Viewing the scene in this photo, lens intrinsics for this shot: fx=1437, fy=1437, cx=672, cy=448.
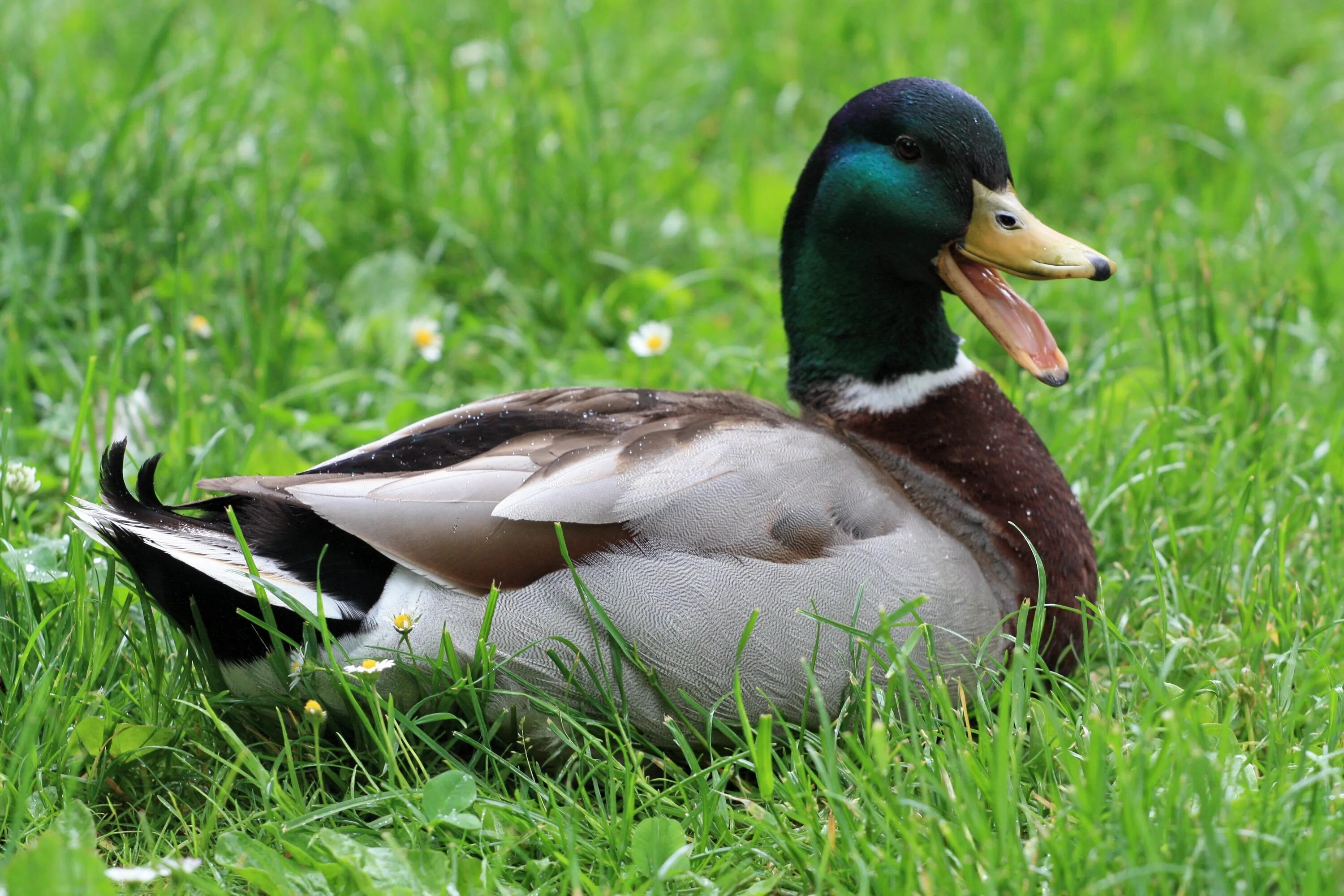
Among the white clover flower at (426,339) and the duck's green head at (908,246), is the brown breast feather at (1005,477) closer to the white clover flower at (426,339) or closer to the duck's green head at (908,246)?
the duck's green head at (908,246)

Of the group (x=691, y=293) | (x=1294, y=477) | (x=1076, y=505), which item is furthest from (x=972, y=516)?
(x=691, y=293)

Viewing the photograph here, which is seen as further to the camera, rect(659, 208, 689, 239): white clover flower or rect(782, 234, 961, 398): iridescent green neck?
rect(659, 208, 689, 239): white clover flower

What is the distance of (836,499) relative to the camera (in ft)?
8.27

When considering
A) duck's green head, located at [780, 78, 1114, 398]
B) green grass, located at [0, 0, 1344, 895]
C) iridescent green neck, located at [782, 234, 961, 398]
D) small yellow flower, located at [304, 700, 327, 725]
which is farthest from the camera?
iridescent green neck, located at [782, 234, 961, 398]

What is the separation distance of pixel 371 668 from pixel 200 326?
1732mm

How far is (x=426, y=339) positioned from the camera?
388cm

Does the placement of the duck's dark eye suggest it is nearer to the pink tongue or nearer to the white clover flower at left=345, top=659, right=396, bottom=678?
the pink tongue

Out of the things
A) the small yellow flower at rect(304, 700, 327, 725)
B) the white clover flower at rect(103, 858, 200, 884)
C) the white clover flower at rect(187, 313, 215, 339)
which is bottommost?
the white clover flower at rect(103, 858, 200, 884)

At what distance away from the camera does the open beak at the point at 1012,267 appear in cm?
258

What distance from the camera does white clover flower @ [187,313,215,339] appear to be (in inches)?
146

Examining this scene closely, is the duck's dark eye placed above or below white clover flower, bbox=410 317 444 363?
above

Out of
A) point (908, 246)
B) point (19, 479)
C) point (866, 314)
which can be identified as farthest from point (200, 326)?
point (908, 246)

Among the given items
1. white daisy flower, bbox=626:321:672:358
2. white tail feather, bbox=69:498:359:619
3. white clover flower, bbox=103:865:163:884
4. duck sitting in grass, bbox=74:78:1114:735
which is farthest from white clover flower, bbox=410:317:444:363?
white clover flower, bbox=103:865:163:884

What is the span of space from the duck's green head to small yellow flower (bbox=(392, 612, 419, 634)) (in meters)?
1.03
